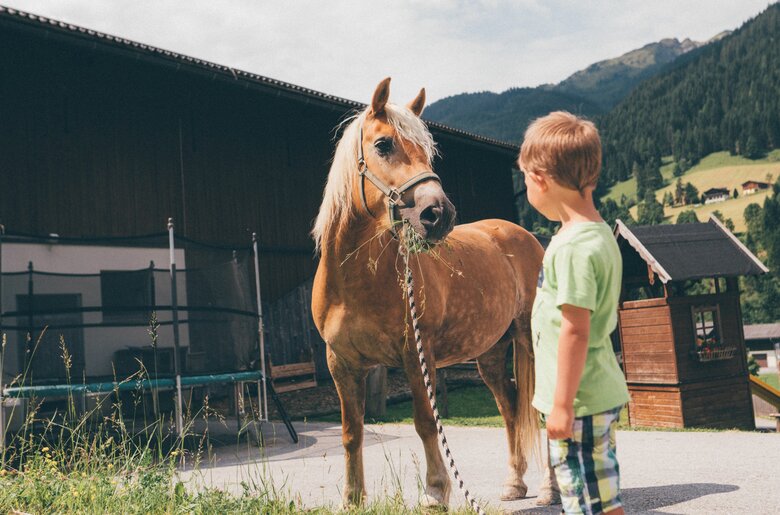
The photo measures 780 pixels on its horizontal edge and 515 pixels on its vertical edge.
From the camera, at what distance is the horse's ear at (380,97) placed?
3.47 metres

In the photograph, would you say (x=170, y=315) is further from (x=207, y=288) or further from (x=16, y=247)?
(x=16, y=247)

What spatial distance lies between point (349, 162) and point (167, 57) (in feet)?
30.9

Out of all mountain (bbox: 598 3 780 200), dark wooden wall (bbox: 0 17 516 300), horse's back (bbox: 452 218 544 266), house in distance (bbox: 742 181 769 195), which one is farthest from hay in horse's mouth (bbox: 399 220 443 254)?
mountain (bbox: 598 3 780 200)

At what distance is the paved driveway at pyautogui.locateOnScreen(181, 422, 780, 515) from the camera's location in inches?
166

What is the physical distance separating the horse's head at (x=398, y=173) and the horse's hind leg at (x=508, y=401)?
1923mm

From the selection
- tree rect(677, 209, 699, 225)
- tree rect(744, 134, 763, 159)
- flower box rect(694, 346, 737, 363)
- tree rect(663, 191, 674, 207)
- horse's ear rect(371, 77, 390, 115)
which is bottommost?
flower box rect(694, 346, 737, 363)

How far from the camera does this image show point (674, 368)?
1266 cm

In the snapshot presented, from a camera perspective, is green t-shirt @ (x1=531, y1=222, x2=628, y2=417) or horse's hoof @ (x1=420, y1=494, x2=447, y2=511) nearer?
green t-shirt @ (x1=531, y1=222, x2=628, y2=417)

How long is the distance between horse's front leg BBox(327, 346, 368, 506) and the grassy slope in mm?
116255

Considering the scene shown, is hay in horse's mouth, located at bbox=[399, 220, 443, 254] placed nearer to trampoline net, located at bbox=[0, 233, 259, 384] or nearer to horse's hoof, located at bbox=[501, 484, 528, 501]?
horse's hoof, located at bbox=[501, 484, 528, 501]

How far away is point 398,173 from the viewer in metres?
3.31

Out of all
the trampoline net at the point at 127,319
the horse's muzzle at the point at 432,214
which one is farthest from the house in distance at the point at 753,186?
the horse's muzzle at the point at 432,214

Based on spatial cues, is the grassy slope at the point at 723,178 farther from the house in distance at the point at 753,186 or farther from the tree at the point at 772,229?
the tree at the point at 772,229

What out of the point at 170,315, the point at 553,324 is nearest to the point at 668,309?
the point at 170,315
